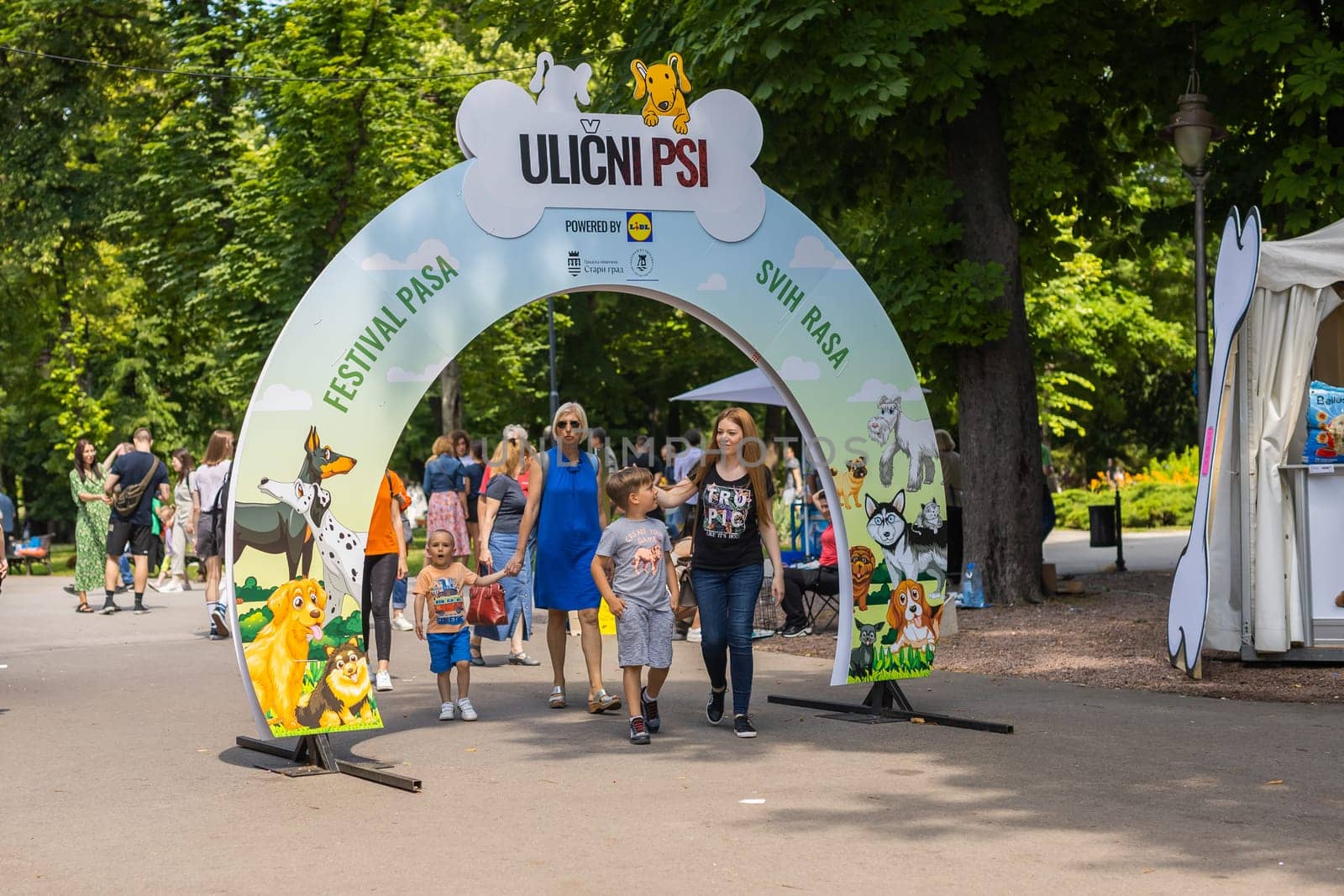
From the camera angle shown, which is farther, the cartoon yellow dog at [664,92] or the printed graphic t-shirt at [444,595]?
the printed graphic t-shirt at [444,595]

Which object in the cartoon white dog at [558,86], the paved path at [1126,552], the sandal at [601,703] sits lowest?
the sandal at [601,703]

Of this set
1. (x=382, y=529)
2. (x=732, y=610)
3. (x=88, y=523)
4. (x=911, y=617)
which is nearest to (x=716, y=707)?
(x=732, y=610)

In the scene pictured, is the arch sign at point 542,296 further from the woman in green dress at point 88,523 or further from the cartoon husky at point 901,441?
the woman in green dress at point 88,523

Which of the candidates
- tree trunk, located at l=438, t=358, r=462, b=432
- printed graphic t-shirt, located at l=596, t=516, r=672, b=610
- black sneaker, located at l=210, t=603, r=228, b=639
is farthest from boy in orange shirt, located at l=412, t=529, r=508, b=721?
tree trunk, located at l=438, t=358, r=462, b=432

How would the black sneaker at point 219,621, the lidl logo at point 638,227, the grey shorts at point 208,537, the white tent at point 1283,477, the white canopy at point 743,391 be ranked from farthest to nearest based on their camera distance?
the white canopy at point 743,391 < the grey shorts at point 208,537 < the black sneaker at point 219,621 < the white tent at point 1283,477 < the lidl logo at point 638,227

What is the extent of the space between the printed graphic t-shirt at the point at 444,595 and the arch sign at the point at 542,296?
1406mm

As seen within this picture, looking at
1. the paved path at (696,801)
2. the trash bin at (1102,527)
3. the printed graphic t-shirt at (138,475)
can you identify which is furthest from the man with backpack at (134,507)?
the trash bin at (1102,527)

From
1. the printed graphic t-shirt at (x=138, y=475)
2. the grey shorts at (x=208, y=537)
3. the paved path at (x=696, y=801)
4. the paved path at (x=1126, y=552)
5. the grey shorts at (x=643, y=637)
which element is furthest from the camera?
the paved path at (x=1126, y=552)

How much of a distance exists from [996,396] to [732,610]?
708cm

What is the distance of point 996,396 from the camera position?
15.4 meters

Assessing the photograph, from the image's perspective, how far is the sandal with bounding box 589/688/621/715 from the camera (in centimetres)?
977

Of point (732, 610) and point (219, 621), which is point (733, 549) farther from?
point (219, 621)

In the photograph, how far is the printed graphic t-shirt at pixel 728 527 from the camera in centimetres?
904

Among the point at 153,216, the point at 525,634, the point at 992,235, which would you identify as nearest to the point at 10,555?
the point at 153,216
